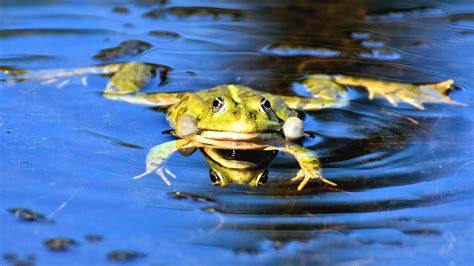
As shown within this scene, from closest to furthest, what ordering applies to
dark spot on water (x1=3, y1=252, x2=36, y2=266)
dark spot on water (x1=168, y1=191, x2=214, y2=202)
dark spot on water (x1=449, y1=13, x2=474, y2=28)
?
dark spot on water (x1=3, y1=252, x2=36, y2=266) < dark spot on water (x1=168, y1=191, x2=214, y2=202) < dark spot on water (x1=449, y1=13, x2=474, y2=28)

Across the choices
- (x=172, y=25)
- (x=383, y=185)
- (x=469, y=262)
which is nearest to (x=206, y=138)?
(x=383, y=185)

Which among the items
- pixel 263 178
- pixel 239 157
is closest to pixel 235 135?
pixel 239 157

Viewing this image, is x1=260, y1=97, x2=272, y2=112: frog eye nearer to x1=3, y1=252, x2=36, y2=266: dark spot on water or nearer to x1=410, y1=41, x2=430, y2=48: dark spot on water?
x1=3, y1=252, x2=36, y2=266: dark spot on water

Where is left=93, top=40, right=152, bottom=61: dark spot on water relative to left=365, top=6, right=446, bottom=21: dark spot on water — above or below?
below

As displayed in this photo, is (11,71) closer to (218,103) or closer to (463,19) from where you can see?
→ (218,103)

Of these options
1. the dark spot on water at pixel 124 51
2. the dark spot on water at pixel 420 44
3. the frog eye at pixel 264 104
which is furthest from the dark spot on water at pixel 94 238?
the dark spot on water at pixel 420 44

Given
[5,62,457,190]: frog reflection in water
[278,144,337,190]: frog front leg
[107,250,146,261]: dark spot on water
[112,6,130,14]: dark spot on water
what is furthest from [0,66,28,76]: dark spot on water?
[107,250,146,261]: dark spot on water

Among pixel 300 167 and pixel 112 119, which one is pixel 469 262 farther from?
pixel 112 119
